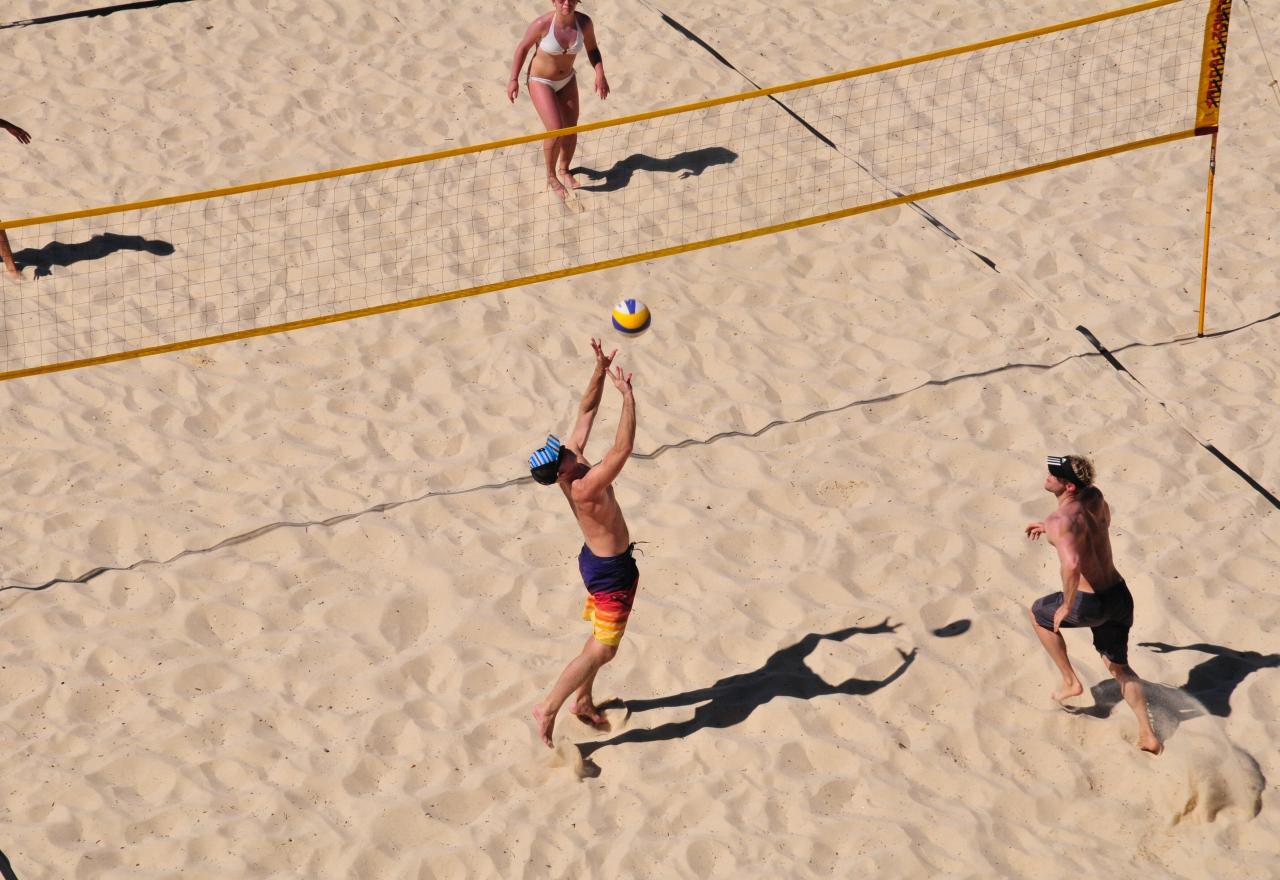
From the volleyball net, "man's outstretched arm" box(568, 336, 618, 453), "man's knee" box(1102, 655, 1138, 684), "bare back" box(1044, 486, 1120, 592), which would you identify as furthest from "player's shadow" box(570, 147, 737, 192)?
"man's knee" box(1102, 655, 1138, 684)

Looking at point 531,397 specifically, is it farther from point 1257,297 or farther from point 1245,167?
point 1245,167

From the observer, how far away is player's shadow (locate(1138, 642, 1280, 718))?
6.02 meters

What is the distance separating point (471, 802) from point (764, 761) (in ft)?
3.85

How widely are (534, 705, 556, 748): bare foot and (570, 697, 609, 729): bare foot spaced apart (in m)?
0.14

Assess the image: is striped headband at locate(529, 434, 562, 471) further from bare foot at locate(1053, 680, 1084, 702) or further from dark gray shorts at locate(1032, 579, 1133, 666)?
bare foot at locate(1053, 680, 1084, 702)

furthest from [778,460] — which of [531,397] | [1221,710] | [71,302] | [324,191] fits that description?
[71,302]

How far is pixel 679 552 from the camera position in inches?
269

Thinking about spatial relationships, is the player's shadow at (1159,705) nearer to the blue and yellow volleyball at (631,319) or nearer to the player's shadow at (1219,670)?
the player's shadow at (1219,670)

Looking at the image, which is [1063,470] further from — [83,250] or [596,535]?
[83,250]

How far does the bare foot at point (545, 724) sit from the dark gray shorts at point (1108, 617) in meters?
2.07

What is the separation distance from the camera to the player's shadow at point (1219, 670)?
6023 millimetres

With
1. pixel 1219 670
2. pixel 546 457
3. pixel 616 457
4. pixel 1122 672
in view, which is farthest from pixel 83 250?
pixel 1219 670

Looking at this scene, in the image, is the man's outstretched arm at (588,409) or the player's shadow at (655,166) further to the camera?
the player's shadow at (655,166)

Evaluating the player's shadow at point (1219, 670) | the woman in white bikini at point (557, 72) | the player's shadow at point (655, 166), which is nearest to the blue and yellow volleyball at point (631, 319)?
the player's shadow at point (1219, 670)
